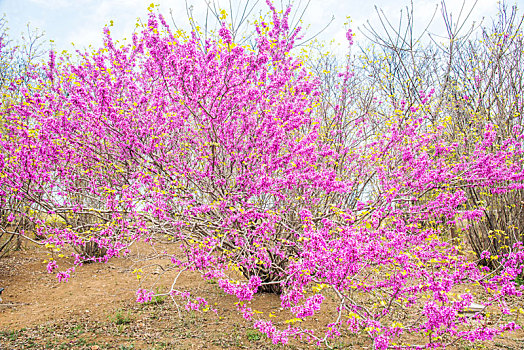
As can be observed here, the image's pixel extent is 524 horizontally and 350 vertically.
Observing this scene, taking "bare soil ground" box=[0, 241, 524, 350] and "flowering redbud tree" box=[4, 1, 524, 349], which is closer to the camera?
"flowering redbud tree" box=[4, 1, 524, 349]

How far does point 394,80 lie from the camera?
9859 millimetres

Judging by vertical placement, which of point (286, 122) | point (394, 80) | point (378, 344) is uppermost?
point (394, 80)

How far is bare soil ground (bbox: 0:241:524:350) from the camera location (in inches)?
177

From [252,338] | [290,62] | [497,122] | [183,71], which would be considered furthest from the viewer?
[497,122]

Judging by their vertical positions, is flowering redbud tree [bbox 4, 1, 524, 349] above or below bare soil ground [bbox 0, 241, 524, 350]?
above

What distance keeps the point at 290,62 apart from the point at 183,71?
2.33 meters

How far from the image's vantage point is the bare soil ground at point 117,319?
4504mm

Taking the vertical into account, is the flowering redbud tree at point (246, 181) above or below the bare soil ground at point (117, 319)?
above

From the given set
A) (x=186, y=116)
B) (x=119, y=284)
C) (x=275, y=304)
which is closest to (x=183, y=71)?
(x=186, y=116)

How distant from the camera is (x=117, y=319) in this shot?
206 inches

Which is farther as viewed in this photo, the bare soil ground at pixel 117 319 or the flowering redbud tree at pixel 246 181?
the bare soil ground at pixel 117 319

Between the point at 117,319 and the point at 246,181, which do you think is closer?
the point at 246,181

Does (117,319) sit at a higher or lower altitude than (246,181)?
lower

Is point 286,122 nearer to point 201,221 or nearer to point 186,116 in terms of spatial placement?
point 186,116
